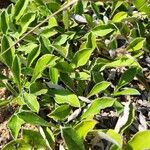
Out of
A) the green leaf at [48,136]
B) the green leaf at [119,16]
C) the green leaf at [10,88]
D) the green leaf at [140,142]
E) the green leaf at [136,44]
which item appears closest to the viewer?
the green leaf at [140,142]

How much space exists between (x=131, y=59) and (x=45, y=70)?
328 millimetres

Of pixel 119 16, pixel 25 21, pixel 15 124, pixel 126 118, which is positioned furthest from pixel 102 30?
pixel 15 124

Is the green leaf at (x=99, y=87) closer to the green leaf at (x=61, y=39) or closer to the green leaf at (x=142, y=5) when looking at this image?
the green leaf at (x=61, y=39)

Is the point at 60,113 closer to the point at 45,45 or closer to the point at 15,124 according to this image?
the point at 15,124

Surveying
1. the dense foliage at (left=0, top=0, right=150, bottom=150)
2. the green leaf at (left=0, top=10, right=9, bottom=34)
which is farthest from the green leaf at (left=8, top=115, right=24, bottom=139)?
the green leaf at (left=0, top=10, right=9, bottom=34)

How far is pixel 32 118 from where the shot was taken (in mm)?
1407

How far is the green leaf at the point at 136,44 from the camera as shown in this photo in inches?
63.6

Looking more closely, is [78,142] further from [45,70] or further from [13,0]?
[13,0]

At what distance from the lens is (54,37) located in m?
1.76

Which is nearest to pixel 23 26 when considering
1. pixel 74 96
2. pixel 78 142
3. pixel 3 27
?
pixel 3 27

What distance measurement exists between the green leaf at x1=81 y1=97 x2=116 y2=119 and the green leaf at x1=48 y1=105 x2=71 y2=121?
0.07 meters

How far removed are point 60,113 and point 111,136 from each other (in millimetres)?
213

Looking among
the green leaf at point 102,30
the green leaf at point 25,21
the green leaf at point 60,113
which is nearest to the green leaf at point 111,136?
the green leaf at point 60,113

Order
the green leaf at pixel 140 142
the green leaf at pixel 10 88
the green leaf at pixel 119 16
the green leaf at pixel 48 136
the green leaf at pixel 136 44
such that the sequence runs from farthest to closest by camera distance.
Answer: the green leaf at pixel 119 16 < the green leaf at pixel 136 44 < the green leaf at pixel 10 88 < the green leaf at pixel 48 136 < the green leaf at pixel 140 142
